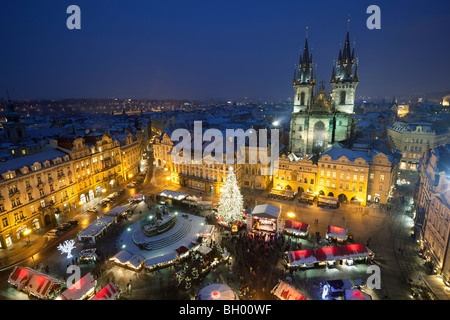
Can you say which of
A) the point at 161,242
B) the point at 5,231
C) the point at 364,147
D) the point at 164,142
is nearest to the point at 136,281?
the point at 161,242

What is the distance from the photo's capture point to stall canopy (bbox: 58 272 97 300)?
27.1 metres

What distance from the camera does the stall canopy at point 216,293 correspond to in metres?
26.2

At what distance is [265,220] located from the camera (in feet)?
135

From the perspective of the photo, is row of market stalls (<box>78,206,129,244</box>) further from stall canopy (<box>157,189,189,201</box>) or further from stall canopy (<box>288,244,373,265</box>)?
stall canopy (<box>288,244,373,265</box>)

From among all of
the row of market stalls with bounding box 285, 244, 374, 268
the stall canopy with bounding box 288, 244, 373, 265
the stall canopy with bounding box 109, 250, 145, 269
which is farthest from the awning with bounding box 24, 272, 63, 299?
the stall canopy with bounding box 288, 244, 373, 265

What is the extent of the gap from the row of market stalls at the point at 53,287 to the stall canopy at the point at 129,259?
4.47 metres

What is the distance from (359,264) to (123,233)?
34811 mm

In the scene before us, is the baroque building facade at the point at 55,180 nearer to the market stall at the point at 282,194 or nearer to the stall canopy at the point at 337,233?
the market stall at the point at 282,194

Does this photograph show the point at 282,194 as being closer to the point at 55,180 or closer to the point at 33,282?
the point at 33,282

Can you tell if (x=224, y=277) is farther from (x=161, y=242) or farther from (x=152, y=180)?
(x=152, y=180)

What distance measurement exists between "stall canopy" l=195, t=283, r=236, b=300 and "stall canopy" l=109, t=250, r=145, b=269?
34.4 ft

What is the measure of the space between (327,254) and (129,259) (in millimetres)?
25496

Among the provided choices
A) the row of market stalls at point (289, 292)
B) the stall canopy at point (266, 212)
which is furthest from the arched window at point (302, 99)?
the row of market stalls at point (289, 292)

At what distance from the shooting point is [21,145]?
59.9 m
